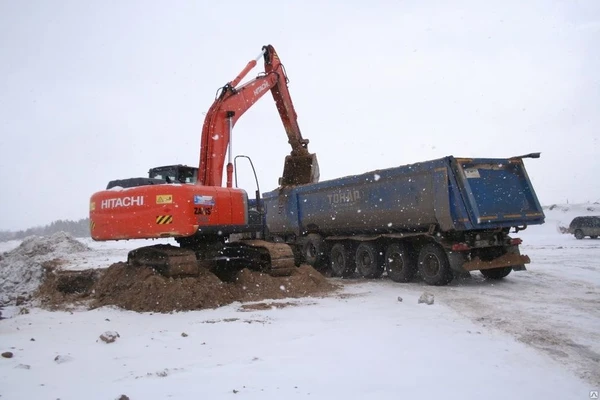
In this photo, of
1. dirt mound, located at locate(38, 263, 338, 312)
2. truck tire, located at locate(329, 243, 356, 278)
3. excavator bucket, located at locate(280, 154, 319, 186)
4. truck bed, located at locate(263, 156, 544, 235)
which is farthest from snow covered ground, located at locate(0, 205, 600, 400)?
excavator bucket, located at locate(280, 154, 319, 186)

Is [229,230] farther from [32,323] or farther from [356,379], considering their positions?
[356,379]

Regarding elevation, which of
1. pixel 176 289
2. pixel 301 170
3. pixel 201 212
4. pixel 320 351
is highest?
pixel 301 170

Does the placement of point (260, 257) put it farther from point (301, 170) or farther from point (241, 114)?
point (301, 170)

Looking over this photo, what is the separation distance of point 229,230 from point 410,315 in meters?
3.86

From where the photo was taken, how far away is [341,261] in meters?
12.9

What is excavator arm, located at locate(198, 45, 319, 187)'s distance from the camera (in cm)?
993

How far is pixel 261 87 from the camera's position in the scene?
1187 cm

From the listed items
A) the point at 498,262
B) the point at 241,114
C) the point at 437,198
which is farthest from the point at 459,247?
the point at 241,114

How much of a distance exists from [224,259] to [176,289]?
1765mm

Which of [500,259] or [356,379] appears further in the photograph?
[500,259]

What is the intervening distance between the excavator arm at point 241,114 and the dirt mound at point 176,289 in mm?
2285

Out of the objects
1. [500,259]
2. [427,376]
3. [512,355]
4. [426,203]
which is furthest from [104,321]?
[500,259]

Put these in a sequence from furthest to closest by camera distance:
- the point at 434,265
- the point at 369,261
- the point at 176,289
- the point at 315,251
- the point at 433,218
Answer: the point at 315,251
the point at 369,261
the point at 434,265
the point at 433,218
the point at 176,289

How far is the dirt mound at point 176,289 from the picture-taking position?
7.78 m
